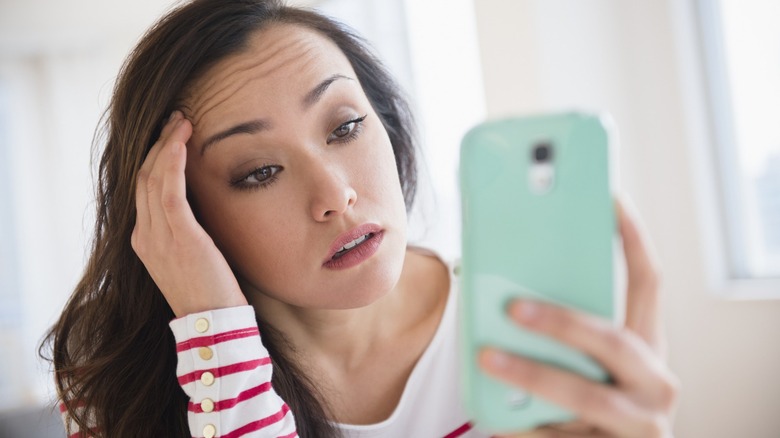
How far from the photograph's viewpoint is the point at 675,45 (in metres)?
1.75

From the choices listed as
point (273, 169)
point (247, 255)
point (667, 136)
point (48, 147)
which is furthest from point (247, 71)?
point (48, 147)

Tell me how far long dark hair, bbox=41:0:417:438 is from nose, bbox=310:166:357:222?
0.78 ft

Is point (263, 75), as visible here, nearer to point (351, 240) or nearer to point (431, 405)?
point (351, 240)

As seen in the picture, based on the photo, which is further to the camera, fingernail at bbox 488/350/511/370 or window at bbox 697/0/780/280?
window at bbox 697/0/780/280

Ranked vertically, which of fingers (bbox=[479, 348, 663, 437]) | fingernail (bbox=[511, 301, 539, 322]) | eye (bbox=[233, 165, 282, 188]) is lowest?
fingers (bbox=[479, 348, 663, 437])

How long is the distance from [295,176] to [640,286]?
1.58 feet

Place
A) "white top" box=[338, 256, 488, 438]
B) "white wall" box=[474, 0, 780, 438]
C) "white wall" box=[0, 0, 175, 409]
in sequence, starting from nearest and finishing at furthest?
"white top" box=[338, 256, 488, 438]
"white wall" box=[474, 0, 780, 438]
"white wall" box=[0, 0, 175, 409]

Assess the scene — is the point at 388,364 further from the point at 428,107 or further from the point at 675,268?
the point at 428,107

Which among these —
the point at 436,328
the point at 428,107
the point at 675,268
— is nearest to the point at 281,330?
the point at 436,328

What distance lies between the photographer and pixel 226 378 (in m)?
0.79

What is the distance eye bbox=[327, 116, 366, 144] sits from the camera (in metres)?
0.90

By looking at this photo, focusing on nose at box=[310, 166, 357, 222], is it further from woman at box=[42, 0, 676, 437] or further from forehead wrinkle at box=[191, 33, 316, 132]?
forehead wrinkle at box=[191, 33, 316, 132]

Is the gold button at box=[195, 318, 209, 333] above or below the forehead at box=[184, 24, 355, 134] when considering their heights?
below

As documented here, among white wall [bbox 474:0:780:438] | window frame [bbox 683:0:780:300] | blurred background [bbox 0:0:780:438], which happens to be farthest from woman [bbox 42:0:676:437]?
window frame [bbox 683:0:780:300]
